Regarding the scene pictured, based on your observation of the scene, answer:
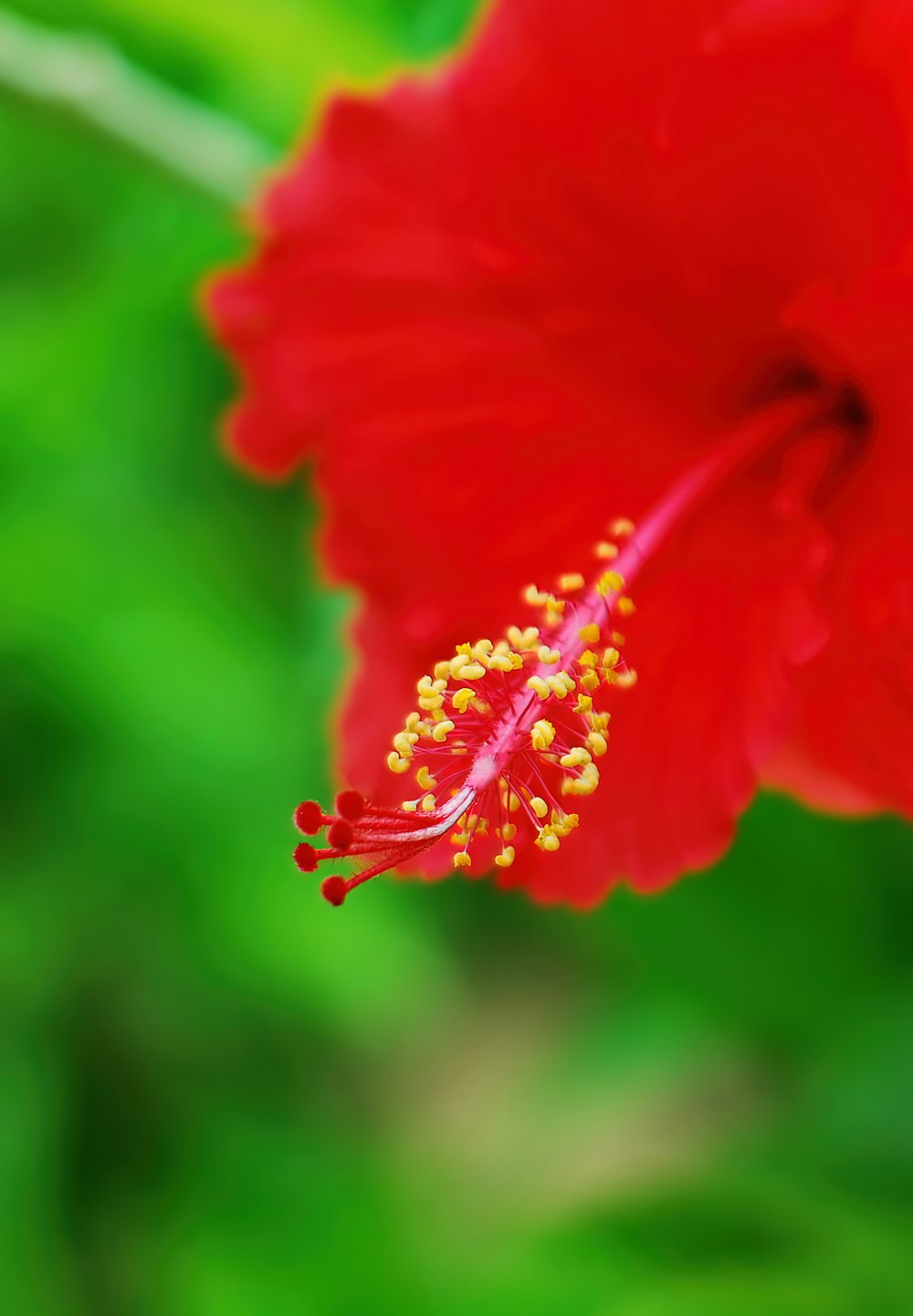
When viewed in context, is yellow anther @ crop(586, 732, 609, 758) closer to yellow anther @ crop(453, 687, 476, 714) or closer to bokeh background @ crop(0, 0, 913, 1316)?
yellow anther @ crop(453, 687, 476, 714)

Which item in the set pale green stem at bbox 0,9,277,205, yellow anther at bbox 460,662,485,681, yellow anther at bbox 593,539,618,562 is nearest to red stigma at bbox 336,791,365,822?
yellow anther at bbox 460,662,485,681

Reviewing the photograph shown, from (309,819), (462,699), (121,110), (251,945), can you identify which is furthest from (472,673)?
(251,945)

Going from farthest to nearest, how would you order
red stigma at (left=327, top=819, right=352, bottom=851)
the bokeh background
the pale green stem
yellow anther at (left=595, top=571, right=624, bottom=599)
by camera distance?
the bokeh background < the pale green stem < yellow anther at (left=595, top=571, right=624, bottom=599) < red stigma at (left=327, top=819, right=352, bottom=851)

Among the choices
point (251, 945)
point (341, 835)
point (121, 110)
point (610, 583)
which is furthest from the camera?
point (251, 945)

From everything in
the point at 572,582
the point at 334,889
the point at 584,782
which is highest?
the point at 572,582

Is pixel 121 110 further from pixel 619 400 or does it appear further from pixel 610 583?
pixel 610 583

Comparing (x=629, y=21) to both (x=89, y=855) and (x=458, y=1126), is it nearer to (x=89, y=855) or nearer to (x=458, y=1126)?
(x=89, y=855)

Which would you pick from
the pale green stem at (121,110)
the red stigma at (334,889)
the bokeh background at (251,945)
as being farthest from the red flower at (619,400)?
the bokeh background at (251,945)
